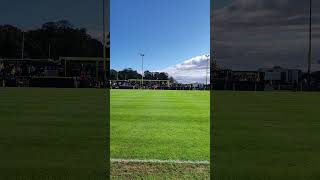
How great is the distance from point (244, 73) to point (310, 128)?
32529mm

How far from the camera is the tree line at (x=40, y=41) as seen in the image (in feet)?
162

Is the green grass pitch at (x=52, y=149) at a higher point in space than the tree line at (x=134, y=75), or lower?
lower

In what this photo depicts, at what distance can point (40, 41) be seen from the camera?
52031mm

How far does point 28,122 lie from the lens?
12914 millimetres

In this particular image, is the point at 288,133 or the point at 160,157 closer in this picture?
the point at 160,157

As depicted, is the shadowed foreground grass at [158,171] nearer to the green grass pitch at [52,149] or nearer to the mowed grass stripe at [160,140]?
the green grass pitch at [52,149]

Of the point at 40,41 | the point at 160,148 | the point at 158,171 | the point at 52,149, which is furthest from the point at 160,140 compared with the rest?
the point at 40,41

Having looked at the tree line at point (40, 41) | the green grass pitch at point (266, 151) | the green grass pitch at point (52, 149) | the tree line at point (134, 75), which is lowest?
the green grass pitch at point (266, 151)

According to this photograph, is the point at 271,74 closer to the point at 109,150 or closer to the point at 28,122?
the point at 28,122

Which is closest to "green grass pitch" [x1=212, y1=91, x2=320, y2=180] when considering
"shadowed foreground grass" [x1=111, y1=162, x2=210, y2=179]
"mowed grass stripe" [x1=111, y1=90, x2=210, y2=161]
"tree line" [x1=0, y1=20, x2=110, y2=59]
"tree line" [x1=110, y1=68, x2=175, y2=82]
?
"shadowed foreground grass" [x1=111, y1=162, x2=210, y2=179]

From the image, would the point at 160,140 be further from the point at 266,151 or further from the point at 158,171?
the point at 158,171

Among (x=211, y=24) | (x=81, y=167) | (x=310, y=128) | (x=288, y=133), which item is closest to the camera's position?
(x=211, y=24)

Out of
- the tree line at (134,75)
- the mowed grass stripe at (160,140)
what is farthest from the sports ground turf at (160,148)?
the tree line at (134,75)

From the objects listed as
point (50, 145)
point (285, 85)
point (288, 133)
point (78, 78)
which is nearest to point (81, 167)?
point (50, 145)
